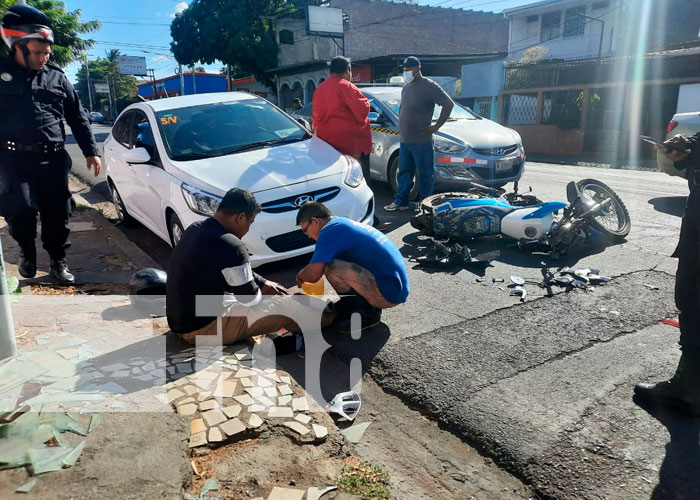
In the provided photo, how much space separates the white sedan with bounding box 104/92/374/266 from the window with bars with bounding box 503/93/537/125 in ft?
58.8

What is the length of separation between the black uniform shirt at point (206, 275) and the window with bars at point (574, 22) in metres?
31.5

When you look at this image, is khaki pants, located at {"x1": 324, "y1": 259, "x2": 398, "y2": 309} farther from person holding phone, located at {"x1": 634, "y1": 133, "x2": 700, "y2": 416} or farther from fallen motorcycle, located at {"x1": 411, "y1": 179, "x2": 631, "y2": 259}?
fallen motorcycle, located at {"x1": 411, "y1": 179, "x2": 631, "y2": 259}

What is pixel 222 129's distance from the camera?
18.4 ft

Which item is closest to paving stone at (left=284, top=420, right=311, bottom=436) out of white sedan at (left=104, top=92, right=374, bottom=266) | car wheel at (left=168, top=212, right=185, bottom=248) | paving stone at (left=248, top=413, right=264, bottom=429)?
paving stone at (left=248, top=413, right=264, bottom=429)

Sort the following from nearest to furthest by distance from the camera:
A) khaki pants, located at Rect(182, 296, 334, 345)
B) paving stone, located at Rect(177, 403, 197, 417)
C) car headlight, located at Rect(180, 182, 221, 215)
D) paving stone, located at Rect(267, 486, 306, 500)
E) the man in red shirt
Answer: paving stone, located at Rect(267, 486, 306, 500) < paving stone, located at Rect(177, 403, 197, 417) < khaki pants, located at Rect(182, 296, 334, 345) < car headlight, located at Rect(180, 182, 221, 215) < the man in red shirt

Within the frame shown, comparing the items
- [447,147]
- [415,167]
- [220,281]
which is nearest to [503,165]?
[447,147]

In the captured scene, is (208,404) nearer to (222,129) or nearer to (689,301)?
(689,301)

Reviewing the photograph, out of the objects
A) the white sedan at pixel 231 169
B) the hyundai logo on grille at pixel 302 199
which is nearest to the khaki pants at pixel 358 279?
the white sedan at pixel 231 169

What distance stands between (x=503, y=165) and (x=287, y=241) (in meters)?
4.04

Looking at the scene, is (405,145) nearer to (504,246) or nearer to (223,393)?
(504,246)

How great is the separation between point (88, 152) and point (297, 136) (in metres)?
2.10

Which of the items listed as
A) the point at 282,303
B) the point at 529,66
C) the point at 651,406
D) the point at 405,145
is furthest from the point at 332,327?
the point at 529,66

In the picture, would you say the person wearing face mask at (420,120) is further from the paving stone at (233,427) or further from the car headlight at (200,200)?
the paving stone at (233,427)

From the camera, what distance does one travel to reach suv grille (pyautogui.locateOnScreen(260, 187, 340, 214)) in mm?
4609
